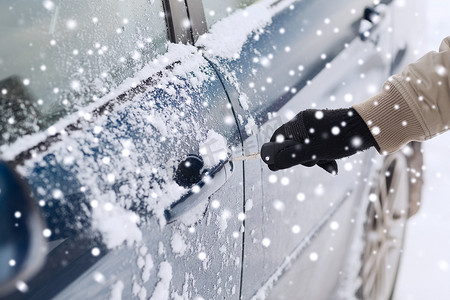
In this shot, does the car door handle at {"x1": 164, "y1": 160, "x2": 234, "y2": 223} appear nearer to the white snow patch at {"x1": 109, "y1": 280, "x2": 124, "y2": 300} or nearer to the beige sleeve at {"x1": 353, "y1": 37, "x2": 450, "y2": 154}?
the white snow patch at {"x1": 109, "y1": 280, "x2": 124, "y2": 300}

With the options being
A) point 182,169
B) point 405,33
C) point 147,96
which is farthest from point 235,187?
point 405,33

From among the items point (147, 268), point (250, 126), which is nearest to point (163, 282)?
point (147, 268)

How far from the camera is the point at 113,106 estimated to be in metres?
1.16

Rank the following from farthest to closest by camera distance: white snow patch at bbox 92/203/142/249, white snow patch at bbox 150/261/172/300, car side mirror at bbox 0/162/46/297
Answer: white snow patch at bbox 150/261/172/300 < white snow patch at bbox 92/203/142/249 < car side mirror at bbox 0/162/46/297

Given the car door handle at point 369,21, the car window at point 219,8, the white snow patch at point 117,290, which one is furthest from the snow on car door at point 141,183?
the car door handle at point 369,21

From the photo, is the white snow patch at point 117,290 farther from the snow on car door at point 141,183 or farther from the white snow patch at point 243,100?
the white snow patch at point 243,100

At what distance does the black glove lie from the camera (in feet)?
5.31

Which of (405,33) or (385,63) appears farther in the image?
(405,33)

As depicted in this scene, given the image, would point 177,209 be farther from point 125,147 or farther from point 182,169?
point 125,147

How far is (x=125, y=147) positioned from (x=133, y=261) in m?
0.28

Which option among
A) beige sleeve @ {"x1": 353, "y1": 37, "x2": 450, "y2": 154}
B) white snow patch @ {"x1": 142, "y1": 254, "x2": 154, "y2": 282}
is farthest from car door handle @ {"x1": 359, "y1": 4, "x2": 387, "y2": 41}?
white snow patch @ {"x1": 142, "y1": 254, "x2": 154, "y2": 282}

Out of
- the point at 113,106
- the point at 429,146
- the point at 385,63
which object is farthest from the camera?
the point at 429,146

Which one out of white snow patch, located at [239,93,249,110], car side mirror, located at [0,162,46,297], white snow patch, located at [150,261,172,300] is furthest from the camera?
white snow patch, located at [239,93,249,110]

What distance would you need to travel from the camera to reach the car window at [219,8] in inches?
65.0
